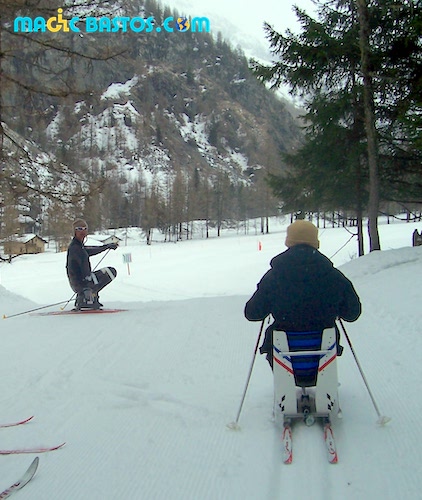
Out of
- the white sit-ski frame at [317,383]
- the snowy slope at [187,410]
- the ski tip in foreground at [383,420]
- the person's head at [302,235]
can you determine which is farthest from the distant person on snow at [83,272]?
the ski tip in foreground at [383,420]

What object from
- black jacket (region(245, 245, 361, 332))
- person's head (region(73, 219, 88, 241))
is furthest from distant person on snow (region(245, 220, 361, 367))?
person's head (region(73, 219, 88, 241))

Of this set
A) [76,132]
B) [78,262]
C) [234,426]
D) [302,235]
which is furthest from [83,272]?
[302,235]

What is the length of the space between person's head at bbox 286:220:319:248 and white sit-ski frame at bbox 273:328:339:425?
2.35 ft

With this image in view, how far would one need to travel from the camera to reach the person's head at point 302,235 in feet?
11.9

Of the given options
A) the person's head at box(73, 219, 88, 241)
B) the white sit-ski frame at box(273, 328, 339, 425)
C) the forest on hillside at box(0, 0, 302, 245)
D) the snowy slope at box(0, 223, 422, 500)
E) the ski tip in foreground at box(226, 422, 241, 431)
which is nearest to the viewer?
the snowy slope at box(0, 223, 422, 500)

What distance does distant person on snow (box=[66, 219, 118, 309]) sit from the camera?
357 inches

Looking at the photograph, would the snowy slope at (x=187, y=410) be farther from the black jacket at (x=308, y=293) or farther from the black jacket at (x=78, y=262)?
the black jacket at (x=78, y=262)

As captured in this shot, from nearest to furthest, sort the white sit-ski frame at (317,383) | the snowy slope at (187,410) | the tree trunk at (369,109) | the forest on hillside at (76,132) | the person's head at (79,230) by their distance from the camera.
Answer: the snowy slope at (187,410)
the white sit-ski frame at (317,383)
the forest on hillside at (76,132)
the person's head at (79,230)
the tree trunk at (369,109)

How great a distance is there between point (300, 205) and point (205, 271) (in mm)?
12404

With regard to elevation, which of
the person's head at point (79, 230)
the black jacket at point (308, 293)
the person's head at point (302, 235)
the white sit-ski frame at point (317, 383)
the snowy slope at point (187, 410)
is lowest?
the snowy slope at point (187, 410)

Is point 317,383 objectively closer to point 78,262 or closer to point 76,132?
point 78,262

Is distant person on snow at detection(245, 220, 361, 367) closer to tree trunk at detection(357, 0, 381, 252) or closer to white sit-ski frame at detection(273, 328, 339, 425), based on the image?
white sit-ski frame at detection(273, 328, 339, 425)

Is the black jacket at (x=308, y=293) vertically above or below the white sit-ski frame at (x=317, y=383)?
above

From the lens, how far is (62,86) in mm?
9234
